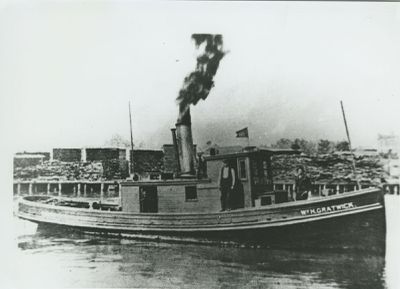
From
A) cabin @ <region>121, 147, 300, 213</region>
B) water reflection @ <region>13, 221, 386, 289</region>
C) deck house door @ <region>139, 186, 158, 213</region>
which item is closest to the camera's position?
water reflection @ <region>13, 221, 386, 289</region>

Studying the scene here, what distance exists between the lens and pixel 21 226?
2.97 meters

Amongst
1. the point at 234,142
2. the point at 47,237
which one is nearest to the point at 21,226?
the point at 47,237

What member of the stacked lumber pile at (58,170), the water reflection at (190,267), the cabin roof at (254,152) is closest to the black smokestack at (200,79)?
the cabin roof at (254,152)

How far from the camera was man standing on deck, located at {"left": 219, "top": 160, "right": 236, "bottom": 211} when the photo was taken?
9.96 ft

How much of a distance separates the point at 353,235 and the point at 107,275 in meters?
1.60

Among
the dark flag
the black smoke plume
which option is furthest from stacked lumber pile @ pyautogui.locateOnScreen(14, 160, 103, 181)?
the dark flag

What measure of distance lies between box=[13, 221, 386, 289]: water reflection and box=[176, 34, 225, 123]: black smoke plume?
1004mm

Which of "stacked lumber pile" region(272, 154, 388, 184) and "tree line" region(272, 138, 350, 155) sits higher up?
"tree line" region(272, 138, 350, 155)

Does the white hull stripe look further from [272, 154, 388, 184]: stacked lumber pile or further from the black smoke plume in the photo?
the black smoke plume

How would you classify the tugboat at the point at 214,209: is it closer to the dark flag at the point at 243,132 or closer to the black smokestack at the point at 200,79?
the black smokestack at the point at 200,79

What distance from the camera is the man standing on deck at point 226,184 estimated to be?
A: 3.04 metres

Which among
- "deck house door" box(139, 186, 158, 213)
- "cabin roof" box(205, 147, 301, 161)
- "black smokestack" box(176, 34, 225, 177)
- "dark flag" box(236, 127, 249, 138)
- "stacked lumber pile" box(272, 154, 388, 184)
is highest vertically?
"black smokestack" box(176, 34, 225, 177)

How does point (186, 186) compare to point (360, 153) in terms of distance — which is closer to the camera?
point (360, 153)

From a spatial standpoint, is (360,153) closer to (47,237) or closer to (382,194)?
(382,194)
